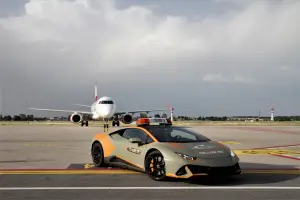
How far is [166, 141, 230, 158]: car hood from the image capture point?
7743mm

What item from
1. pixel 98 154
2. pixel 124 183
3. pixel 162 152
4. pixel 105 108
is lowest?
pixel 124 183

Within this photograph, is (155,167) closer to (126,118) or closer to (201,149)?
(201,149)

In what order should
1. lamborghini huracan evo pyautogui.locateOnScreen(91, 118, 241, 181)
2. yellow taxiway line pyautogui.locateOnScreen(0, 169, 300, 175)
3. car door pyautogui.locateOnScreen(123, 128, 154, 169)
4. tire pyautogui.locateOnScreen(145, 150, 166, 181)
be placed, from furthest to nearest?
yellow taxiway line pyautogui.locateOnScreen(0, 169, 300, 175) < car door pyautogui.locateOnScreen(123, 128, 154, 169) < tire pyautogui.locateOnScreen(145, 150, 166, 181) < lamborghini huracan evo pyautogui.locateOnScreen(91, 118, 241, 181)

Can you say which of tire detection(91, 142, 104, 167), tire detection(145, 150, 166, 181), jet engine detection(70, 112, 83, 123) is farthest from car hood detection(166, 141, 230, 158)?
jet engine detection(70, 112, 83, 123)

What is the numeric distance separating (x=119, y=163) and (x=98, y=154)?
3.30 ft

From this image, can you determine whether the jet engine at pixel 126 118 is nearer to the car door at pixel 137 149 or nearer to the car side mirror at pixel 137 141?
the car door at pixel 137 149

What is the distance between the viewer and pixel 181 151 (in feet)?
25.6

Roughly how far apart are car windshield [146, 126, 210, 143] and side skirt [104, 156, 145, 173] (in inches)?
32.5

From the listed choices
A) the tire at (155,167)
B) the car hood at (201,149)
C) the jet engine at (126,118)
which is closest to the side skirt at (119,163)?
the tire at (155,167)

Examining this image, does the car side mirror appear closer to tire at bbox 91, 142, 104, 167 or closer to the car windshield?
the car windshield

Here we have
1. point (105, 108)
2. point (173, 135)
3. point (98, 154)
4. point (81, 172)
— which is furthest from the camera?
point (105, 108)

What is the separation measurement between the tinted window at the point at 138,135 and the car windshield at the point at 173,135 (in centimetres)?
16

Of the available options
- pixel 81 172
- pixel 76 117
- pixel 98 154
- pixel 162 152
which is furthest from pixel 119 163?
pixel 76 117

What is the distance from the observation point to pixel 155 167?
802cm
